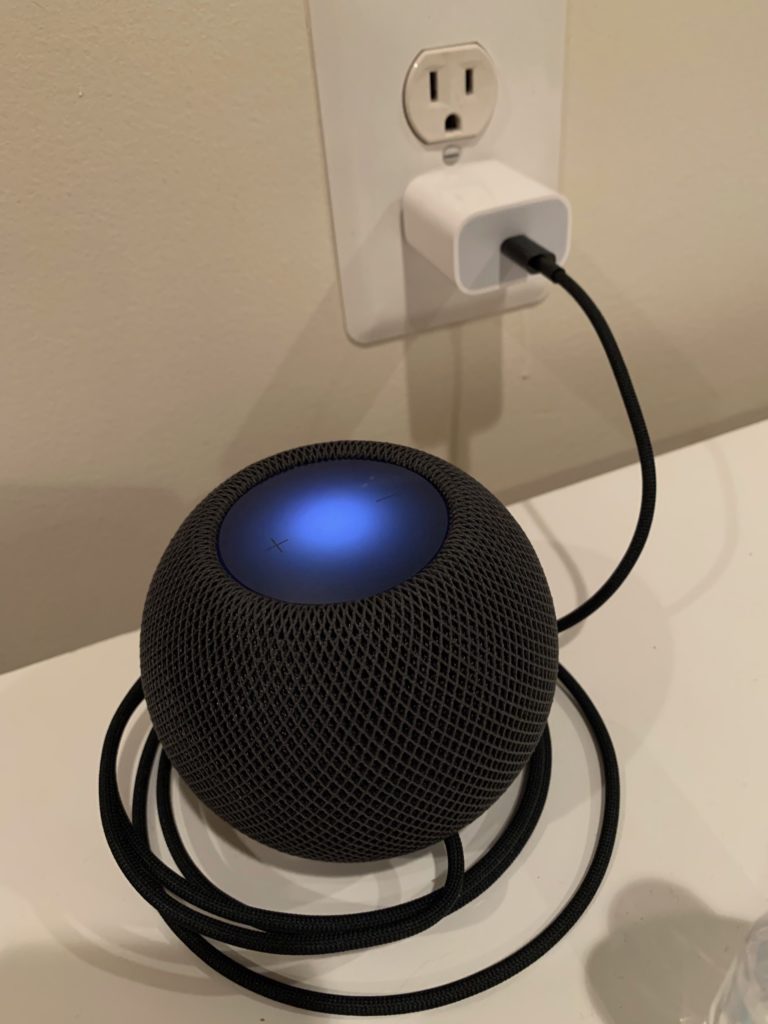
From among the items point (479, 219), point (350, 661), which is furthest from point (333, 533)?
point (479, 219)

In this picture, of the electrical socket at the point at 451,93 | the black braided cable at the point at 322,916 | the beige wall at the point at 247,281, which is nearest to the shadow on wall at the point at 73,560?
the beige wall at the point at 247,281

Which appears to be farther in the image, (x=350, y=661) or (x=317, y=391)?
(x=317, y=391)

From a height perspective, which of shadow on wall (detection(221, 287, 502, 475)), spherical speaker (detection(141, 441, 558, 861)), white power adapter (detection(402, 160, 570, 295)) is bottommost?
shadow on wall (detection(221, 287, 502, 475))

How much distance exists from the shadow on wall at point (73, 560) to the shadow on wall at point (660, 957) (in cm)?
33

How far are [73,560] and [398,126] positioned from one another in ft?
0.99

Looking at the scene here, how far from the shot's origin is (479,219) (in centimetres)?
42

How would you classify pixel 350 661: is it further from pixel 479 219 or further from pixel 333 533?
pixel 479 219

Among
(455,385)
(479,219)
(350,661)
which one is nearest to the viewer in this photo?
(350,661)

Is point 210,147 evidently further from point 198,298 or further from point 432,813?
point 432,813

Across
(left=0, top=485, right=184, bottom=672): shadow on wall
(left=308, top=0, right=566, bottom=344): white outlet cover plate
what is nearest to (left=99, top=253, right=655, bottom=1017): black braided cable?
(left=0, top=485, right=184, bottom=672): shadow on wall

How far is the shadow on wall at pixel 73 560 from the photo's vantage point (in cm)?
49

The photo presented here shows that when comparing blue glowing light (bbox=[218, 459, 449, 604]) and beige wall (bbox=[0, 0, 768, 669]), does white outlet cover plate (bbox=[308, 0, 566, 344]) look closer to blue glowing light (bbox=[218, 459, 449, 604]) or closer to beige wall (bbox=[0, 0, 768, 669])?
beige wall (bbox=[0, 0, 768, 669])

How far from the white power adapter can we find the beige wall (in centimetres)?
6

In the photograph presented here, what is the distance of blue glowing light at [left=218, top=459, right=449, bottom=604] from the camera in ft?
1.01
